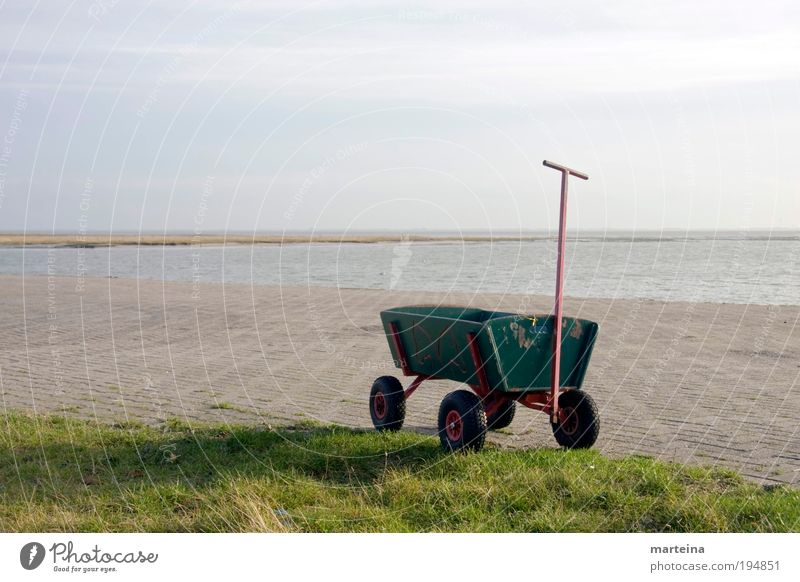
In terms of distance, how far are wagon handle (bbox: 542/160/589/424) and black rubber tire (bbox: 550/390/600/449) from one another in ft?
0.49

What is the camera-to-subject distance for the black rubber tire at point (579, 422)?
22.5 ft

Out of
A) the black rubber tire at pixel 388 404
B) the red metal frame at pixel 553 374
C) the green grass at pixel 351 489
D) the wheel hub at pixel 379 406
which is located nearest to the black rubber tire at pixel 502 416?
the red metal frame at pixel 553 374

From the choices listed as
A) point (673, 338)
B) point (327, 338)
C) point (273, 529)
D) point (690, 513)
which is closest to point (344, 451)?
point (273, 529)

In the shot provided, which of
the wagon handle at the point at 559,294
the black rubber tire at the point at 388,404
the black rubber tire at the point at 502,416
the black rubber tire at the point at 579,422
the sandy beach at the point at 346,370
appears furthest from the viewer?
the sandy beach at the point at 346,370

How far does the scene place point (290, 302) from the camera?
2183 centimetres

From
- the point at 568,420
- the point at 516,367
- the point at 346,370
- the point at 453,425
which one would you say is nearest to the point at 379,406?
the point at 453,425

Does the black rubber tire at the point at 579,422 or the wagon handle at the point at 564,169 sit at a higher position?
the wagon handle at the point at 564,169

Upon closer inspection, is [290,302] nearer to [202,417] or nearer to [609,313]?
[609,313]

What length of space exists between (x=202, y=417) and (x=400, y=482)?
3160 millimetres

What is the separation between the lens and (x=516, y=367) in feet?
22.1

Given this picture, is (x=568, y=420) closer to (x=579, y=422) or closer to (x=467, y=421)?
(x=579, y=422)

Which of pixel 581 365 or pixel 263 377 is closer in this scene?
pixel 581 365

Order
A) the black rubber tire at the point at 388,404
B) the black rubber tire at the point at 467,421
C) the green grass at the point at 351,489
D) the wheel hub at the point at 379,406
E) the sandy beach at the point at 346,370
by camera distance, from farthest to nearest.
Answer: the sandy beach at the point at 346,370 < the wheel hub at the point at 379,406 < the black rubber tire at the point at 388,404 < the black rubber tire at the point at 467,421 < the green grass at the point at 351,489

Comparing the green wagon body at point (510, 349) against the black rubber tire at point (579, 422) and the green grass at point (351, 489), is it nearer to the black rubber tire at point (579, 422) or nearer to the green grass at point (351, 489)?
the black rubber tire at point (579, 422)
